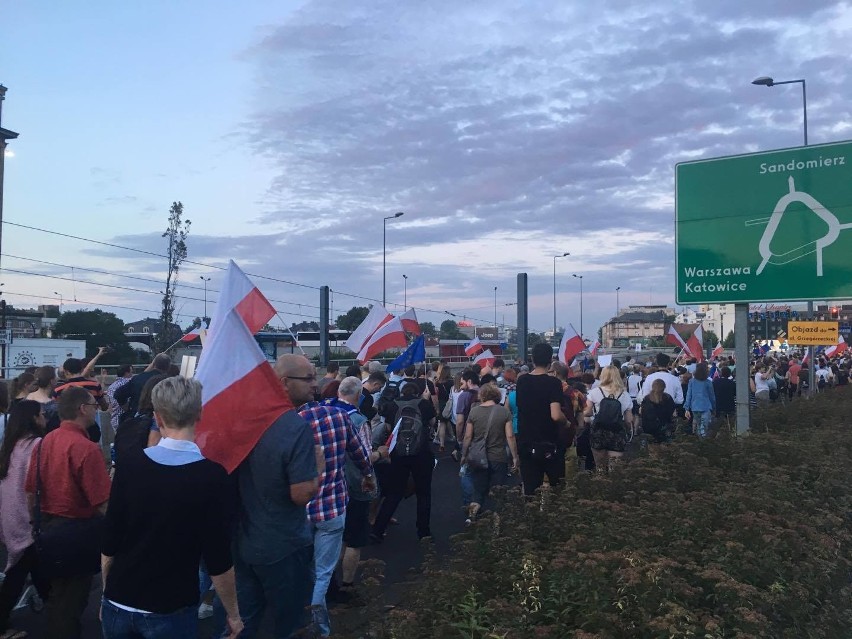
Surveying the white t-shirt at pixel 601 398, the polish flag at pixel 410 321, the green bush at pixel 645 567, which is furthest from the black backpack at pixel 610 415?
the polish flag at pixel 410 321

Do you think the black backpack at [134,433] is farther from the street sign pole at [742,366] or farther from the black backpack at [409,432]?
the street sign pole at [742,366]

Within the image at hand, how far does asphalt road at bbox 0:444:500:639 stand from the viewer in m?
6.14

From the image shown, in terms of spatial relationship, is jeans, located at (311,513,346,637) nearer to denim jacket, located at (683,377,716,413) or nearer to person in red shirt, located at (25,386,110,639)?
person in red shirt, located at (25,386,110,639)

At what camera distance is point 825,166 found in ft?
31.4

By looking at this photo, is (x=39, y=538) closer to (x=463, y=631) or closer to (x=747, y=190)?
(x=463, y=631)

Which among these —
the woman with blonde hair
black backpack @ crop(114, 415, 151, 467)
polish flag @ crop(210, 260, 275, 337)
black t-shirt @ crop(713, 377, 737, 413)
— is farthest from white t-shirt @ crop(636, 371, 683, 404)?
black backpack @ crop(114, 415, 151, 467)

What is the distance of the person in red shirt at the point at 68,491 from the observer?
4762 mm

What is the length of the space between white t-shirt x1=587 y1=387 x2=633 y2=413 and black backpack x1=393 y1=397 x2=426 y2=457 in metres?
3.32

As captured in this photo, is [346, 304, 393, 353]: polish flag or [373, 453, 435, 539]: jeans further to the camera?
[346, 304, 393, 353]: polish flag

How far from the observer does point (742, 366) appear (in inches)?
403

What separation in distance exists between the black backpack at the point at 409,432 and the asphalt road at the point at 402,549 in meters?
0.98

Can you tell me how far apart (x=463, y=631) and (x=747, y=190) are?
8.23m

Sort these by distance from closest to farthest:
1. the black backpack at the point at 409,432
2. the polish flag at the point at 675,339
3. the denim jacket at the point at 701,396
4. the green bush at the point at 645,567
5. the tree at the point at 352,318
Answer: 1. the green bush at the point at 645,567
2. the black backpack at the point at 409,432
3. the denim jacket at the point at 701,396
4. the polish flag at the point at 675,339
5. the tree at the point at 352,318

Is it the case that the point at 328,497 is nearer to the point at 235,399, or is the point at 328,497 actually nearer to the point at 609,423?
the point at 235,399
